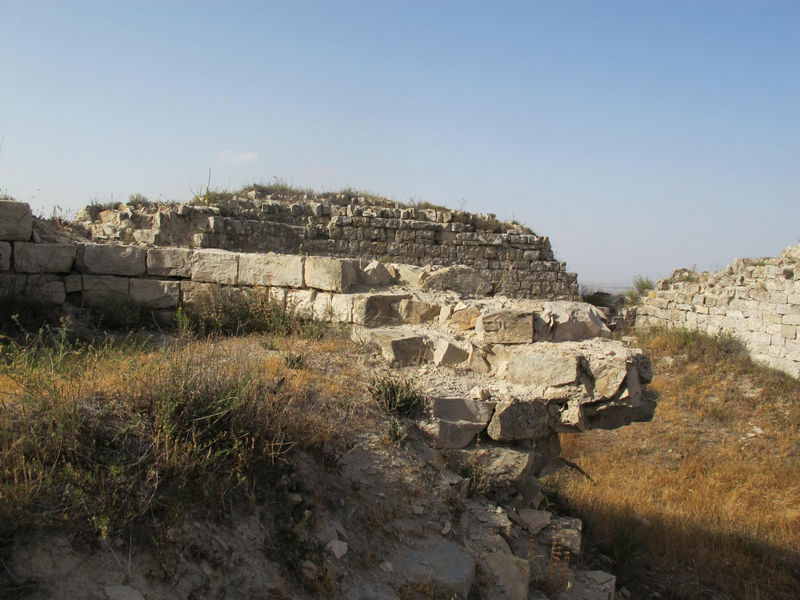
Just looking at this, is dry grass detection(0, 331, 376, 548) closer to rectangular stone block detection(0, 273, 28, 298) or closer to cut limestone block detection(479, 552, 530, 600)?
cut limestone block detection(479, 552, 530, 600)

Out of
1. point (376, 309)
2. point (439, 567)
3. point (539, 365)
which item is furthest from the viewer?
point (376, 309)

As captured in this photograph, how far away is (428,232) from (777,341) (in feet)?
24.5

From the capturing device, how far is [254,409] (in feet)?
11.1

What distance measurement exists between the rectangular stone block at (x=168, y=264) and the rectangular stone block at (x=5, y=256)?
1.36m

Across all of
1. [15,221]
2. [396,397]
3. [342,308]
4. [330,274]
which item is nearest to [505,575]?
[396,397]

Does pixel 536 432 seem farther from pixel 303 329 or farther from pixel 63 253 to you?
pixel 63 253

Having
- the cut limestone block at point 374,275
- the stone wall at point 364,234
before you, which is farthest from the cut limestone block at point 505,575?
the stone wall at point 364,234

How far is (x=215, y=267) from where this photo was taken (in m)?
6.86

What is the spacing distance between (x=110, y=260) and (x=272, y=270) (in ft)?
6.07

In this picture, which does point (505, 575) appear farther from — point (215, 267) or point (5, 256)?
point (5, 256)

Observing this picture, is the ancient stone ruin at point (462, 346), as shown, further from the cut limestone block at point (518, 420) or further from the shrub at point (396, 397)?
the shrub at point (396, 397)

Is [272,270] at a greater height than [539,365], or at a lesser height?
greater

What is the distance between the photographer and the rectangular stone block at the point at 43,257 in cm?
636

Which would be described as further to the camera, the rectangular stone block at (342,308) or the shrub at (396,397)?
the rectangular stone block at (342,308)
